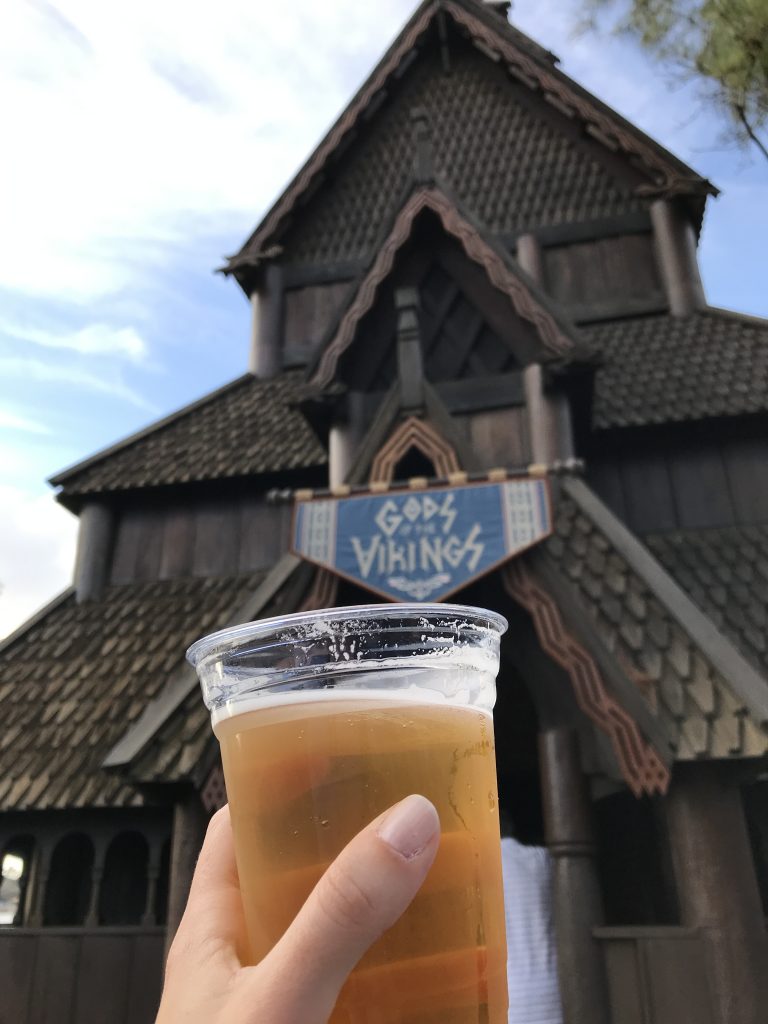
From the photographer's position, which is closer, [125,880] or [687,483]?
[125,880]

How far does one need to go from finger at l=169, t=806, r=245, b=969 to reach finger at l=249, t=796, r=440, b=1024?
0.16 meters

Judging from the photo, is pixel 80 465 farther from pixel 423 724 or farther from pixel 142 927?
pixel 423 724

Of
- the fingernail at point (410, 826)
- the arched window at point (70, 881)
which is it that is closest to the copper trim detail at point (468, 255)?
the arched window at point (70, 881)

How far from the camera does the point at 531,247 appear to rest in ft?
30.9

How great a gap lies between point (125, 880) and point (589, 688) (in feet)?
15.2

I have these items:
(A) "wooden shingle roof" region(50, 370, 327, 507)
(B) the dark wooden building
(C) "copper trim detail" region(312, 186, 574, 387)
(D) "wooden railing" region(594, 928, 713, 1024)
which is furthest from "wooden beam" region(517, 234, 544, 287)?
(D) "wooden railing" region(594, 928, 713, 1024)

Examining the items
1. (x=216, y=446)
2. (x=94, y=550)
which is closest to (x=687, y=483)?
(x=216, y=446)

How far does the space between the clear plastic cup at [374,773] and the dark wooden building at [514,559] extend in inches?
130

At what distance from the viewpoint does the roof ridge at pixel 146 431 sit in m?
8.69

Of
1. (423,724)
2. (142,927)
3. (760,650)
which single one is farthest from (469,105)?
(423,724)

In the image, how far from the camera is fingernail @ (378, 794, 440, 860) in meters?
0.86

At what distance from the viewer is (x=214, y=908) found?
1.09m

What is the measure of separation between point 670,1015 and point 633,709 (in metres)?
1.54

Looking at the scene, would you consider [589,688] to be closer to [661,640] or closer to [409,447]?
[661,640]
